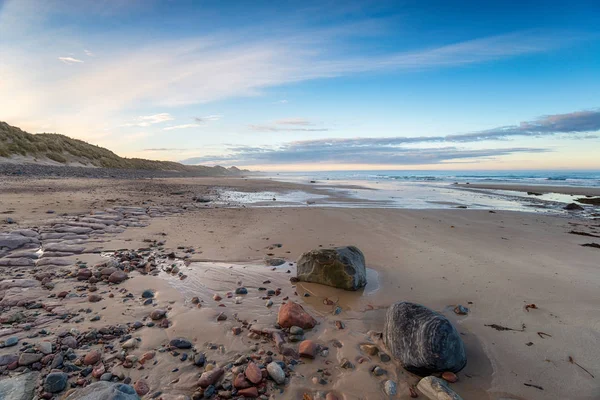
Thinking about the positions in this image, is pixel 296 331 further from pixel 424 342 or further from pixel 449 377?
pixel 449 377

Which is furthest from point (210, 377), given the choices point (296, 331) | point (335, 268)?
point (335, 268)

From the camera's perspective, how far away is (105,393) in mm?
2150

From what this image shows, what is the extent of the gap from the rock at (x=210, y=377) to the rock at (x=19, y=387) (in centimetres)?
129

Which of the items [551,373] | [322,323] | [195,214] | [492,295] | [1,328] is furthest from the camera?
[195,214]

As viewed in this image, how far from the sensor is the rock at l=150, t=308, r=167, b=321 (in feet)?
11.8

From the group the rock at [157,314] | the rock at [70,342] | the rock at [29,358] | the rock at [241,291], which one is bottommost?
the rock at [241,291]

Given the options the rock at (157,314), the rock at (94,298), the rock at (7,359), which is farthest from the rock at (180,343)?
the rock at (94,298)

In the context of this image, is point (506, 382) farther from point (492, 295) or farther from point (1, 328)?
point (1, 328)

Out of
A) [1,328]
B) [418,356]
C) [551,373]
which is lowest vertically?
[551,373]

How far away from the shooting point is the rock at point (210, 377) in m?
2.54

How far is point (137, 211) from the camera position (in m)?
10.3

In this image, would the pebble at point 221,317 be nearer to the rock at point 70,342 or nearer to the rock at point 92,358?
the rock at point 92,358

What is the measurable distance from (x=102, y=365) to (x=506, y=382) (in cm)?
382

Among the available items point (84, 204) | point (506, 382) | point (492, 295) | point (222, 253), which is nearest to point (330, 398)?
point (506, 382)
